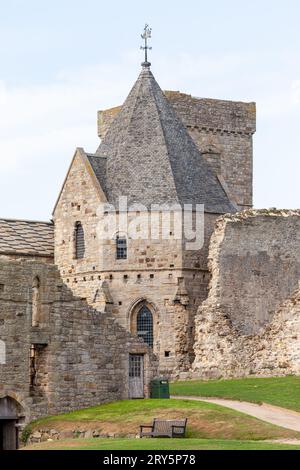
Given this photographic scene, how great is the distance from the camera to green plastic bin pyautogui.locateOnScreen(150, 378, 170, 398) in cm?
5481

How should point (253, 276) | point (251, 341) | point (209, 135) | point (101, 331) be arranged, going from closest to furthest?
point (101, 331), point (251, 341), point (253, 276), point (209, 135)

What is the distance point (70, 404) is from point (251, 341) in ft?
45.5

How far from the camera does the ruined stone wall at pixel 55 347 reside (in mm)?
50312

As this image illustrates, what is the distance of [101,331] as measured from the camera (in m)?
53.6

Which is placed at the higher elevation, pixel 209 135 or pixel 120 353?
pixel 209 135

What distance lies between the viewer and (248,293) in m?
70.6

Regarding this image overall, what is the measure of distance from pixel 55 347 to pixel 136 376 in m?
4.32

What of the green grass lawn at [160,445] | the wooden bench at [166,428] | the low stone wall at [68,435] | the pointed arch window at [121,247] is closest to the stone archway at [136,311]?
the pointed arch window at [121,247]

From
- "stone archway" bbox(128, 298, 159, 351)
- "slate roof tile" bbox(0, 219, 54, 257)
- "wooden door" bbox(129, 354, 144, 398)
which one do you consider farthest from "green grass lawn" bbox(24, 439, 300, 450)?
"slate roof tile" bbox(0, 219, 54, 257)

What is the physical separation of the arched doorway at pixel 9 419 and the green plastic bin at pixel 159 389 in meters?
6.24
